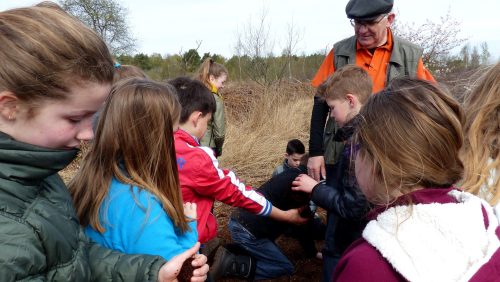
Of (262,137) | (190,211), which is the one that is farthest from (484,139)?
(262,137)

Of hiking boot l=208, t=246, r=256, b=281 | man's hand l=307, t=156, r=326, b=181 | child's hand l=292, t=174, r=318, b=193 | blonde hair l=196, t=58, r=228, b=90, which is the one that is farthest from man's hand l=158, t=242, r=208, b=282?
blonde hair l=196, t=58, r=228, b=90

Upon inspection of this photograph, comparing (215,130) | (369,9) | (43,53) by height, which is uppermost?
(369,9)

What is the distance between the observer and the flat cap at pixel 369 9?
2808 millimetres

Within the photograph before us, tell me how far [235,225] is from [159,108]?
77.1 inches

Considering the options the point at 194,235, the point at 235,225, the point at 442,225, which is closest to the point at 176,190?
the point at 194,235

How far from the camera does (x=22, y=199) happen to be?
1097 millimetres

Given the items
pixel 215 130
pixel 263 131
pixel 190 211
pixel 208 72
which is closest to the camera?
pixel 190 211

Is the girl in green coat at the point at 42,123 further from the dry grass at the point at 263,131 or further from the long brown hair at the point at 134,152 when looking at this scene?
the dry grass at the point at 263,131

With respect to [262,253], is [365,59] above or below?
above

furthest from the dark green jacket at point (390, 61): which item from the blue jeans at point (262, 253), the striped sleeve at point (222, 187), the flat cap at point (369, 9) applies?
the blue jeans at point (262, 253)

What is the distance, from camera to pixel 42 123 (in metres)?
1.14

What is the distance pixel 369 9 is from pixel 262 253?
2.05 metres

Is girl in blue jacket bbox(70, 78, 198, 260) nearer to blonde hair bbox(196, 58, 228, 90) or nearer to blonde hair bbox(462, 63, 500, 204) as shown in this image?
blonde hair bbox(462, 63, 500, 204)

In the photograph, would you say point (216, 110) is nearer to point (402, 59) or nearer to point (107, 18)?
point (402, 59)
